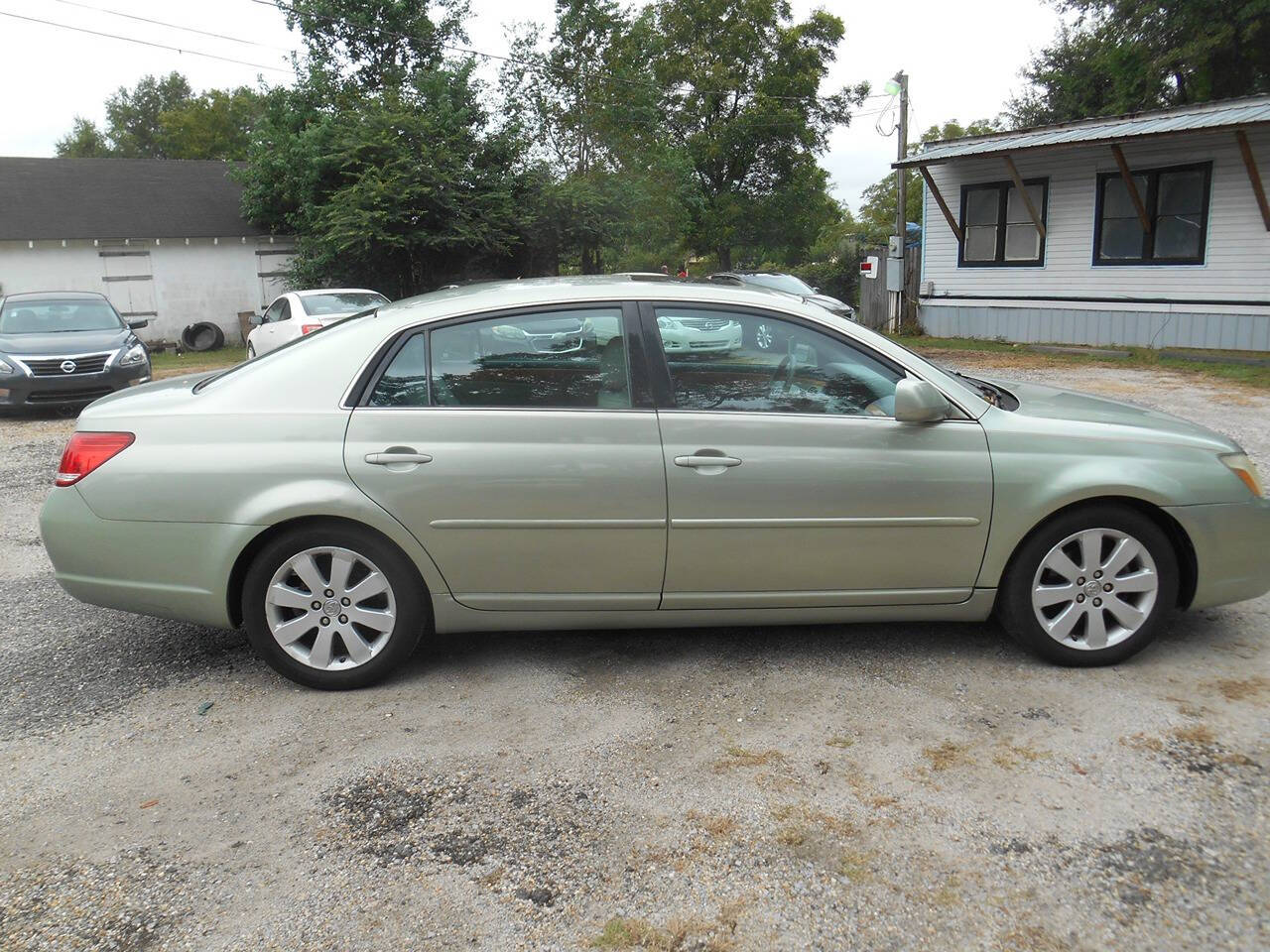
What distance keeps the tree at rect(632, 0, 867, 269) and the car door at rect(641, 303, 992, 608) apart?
36.6m

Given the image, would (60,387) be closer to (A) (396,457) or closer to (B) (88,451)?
(B) (88,451)

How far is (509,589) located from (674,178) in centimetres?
2653

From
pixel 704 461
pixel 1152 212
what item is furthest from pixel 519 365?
pixel 1152 212

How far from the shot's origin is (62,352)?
457 inches

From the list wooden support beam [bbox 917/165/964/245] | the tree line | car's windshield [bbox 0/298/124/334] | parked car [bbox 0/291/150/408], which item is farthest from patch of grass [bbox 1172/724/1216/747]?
the tree line

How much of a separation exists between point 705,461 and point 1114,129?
16.1 m

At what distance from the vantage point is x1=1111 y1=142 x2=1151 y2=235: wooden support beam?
647 inches

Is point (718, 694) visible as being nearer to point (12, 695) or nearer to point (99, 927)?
point (99, 927)

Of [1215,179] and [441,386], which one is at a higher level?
[1215,179]

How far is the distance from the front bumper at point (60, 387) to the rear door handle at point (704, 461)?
9606 mm

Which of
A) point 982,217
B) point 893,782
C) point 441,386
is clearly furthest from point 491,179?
point 893,782

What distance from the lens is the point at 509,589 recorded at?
3.92 m

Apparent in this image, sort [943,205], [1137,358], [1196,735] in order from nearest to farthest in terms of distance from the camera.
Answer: [1196,735], [1137,358], [943,205]

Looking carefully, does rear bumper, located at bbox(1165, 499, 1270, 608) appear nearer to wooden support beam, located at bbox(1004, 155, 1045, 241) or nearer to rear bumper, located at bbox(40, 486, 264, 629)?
rear bumper, located at bbox(40, 486, 264, 629)
